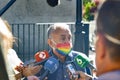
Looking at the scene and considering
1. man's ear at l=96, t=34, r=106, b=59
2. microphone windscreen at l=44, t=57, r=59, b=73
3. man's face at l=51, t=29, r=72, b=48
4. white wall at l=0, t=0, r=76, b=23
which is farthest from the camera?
white wall at l=0, t=0, r=76, b=23

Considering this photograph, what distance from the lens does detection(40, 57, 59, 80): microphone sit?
3.60 meters

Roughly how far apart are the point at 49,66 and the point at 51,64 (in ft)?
0.08

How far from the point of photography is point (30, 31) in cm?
1063

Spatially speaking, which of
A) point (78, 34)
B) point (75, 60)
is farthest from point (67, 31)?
point (78, 34)

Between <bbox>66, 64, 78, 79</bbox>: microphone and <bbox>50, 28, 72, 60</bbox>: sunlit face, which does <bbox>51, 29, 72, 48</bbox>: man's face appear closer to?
<bbox>50, 28, 72, 60</bbox>: sunlit face

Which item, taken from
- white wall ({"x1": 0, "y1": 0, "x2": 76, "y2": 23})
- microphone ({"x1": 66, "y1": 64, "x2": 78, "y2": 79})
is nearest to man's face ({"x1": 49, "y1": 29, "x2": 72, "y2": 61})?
microphone ({"x1": 66, "y1": 64, "x2": 78, "y2": 79})

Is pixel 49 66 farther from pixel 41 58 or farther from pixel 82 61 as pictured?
pixel 82 61

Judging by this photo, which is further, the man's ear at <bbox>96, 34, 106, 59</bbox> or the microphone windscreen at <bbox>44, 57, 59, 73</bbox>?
the microphone windscreen at <bbox>44, 57, 59, 73</bbox>

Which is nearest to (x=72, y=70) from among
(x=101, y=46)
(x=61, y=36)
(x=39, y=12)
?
(x=61, y=36)

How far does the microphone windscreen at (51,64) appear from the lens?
3.59 meters

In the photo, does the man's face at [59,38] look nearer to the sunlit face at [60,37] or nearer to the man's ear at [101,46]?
the sunlit face at [60,37]

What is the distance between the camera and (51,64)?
3.58 m

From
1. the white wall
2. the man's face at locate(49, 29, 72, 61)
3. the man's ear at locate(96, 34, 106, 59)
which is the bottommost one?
the white wall

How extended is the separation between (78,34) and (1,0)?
5.13 m
